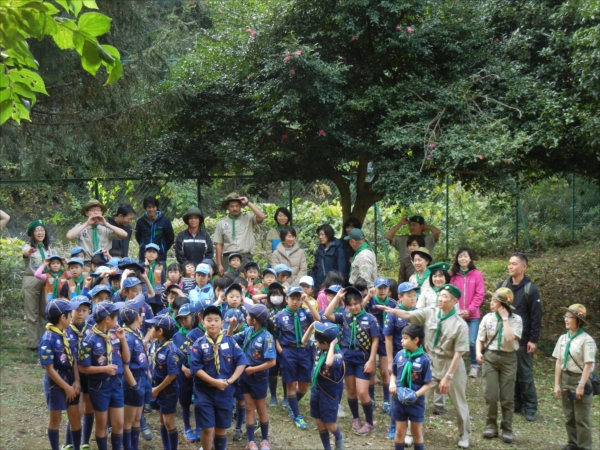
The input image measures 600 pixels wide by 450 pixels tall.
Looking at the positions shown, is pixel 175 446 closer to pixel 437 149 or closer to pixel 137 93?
pixel 437 149

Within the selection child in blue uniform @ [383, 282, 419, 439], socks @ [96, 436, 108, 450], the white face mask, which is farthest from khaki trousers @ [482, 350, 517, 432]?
socks @ [96, 436, 108, 450]

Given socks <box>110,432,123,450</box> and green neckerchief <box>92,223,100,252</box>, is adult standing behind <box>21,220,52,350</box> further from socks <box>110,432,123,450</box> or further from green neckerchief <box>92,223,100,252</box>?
socks <box>110,432,123,450</box>

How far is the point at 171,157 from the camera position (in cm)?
1023

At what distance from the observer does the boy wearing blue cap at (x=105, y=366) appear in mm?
6105

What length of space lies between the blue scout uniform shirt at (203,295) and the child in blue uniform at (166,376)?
73 cm

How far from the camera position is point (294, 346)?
24.5 ft

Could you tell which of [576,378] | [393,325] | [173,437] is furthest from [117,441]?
[576,378]

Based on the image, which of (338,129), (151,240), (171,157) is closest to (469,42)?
(338,129)

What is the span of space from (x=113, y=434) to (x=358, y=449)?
2.40 meters

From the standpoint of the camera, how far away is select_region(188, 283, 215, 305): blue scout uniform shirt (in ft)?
24.4

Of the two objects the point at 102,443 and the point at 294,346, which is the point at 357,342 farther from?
the point at 102,443

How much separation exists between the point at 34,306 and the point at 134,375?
3.95m

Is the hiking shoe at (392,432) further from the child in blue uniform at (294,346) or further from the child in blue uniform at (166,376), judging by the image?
the child in blue uniform at (166,376)

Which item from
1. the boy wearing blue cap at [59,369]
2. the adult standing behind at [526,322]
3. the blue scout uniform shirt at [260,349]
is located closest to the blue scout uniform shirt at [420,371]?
the blue scout uniform shirt at [260,349]
